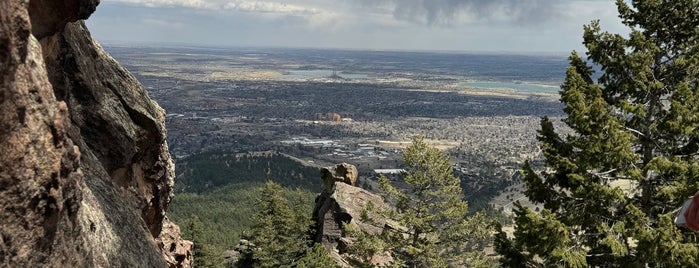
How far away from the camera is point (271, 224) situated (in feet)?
121

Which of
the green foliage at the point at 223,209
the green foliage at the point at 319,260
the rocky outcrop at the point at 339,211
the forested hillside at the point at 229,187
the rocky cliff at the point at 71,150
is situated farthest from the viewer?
the forested hillside at the point at 229,187

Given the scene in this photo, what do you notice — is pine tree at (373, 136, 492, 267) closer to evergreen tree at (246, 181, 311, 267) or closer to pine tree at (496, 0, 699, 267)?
pine tree at (496, 0, 699, 267)

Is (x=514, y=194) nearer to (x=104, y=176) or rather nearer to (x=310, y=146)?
(x=310, y=146)

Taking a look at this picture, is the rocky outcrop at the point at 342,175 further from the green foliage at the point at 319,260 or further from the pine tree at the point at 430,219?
the pine tree at the point at 430,219

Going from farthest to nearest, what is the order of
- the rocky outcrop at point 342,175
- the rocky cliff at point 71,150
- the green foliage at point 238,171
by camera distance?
the green foliage at point 238,171 → the rocky outcrop at point 342,175 → the rocky cliff at point 71,150

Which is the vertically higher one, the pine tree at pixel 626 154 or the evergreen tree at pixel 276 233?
the pine tree at pixel 626 154

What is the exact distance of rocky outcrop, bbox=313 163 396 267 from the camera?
34.2 m

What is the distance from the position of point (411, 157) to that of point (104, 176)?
12593 millimetres

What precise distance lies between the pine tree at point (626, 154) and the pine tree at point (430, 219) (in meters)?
6.62

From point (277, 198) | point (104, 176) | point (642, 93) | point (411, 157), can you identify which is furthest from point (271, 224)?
point (642, 93)

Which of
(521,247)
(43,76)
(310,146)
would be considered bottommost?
(310,146)

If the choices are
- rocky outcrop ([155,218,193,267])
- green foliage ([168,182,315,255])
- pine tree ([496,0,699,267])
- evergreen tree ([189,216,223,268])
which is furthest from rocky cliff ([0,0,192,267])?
green foliage ([168,182,315,255])

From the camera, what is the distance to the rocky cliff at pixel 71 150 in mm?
6336

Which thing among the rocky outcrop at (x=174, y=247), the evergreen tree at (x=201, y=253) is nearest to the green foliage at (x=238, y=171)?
the evergreen tree at (x=201, y=253)
